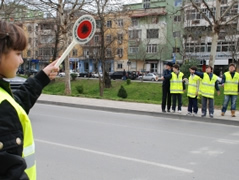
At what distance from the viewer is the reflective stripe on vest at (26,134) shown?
1460mm

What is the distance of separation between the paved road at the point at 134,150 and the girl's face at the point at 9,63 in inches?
117

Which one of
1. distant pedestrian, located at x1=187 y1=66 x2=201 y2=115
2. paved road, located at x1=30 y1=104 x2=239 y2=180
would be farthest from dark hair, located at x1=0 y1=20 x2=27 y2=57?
distant pedestrian, located at x1=187 y1=66 x2=201 y2=115

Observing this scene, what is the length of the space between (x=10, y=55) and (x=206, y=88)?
9.58 metres

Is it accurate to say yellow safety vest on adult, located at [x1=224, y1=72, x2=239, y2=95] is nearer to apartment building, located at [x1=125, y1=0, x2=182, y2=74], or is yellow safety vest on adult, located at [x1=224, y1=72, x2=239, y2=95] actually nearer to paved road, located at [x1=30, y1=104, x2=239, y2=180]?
paved road, located at [x1=30, y1=104, x2=239, y2=180]

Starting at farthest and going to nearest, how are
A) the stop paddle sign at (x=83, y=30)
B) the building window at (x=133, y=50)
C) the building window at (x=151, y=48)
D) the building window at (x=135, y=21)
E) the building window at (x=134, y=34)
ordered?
the building window at (x=135, y=21) < the building window at (x=133, y=50) < the building window at (x=151, y=48) < the building window at (x=134, y=34) < the stop paddle sign at (x=83, y=30)

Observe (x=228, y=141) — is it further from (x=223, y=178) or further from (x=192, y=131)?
(x=223, y=178)

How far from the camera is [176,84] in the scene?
11148mm

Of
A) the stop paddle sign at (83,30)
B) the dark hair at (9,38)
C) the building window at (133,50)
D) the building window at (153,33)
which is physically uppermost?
the building window at (153,33)

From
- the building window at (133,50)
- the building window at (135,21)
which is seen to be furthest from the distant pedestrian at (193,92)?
the building window at (135,21)

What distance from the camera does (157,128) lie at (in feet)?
27.7

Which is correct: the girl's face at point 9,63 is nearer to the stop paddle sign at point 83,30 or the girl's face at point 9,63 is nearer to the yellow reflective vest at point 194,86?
the stop paddle sign at point 83,30

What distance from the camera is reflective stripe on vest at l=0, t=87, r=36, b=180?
146cm

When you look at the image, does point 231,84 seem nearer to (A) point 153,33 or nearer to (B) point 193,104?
(B) point 193,104

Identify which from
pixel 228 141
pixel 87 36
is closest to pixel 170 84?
pixel 228 141
